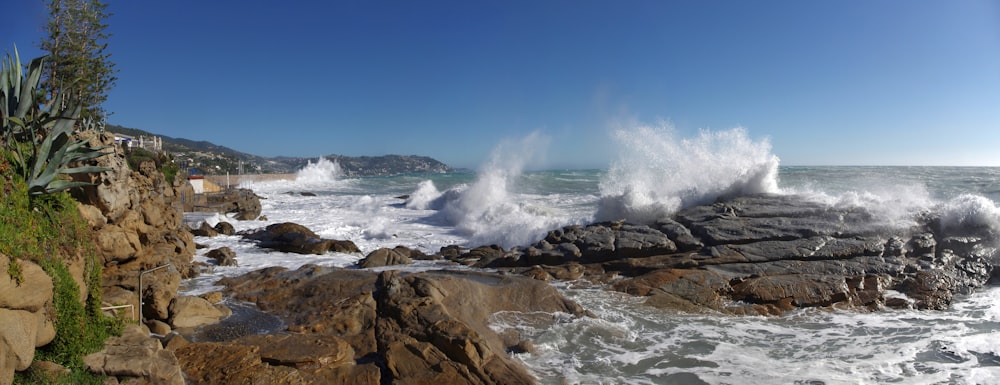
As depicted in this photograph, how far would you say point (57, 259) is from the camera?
4.55 meters

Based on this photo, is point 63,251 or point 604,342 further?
point 604,342

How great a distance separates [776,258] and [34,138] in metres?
12.0

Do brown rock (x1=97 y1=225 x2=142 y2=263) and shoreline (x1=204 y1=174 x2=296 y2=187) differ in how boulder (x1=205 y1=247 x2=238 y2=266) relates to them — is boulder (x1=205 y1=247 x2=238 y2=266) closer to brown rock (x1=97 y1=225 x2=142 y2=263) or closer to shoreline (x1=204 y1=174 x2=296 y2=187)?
brown rock (x1=97 y1=225 x2=142 y2=263)

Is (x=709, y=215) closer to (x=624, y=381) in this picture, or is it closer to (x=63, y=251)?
(x=624, y=381)

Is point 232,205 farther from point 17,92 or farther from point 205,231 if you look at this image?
point 17,92

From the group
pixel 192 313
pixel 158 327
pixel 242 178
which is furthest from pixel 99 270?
pixel 242 178

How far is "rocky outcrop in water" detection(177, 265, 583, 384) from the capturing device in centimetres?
535

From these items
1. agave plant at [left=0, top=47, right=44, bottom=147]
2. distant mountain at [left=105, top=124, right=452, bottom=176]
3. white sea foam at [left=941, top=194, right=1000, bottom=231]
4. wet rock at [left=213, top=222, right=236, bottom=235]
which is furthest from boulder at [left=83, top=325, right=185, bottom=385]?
distant mountain at [left=105, top=124, right=452, bottom=176]

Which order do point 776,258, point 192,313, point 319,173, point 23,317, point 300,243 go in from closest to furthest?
point 23,317
point 192,313
point 776,258
point 300,243
point 319,173

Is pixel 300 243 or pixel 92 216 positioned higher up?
pixel 92 216

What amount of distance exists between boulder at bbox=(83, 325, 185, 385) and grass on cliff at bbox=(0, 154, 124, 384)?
82mm

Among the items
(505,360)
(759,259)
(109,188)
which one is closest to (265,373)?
(505,360)

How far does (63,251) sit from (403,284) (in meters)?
4.18

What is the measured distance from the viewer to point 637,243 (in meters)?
11.8
